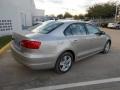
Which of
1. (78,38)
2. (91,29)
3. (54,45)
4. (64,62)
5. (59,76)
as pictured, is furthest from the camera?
(91,29)

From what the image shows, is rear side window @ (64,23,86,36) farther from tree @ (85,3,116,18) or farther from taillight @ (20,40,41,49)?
tree @ (85,3,116,18)

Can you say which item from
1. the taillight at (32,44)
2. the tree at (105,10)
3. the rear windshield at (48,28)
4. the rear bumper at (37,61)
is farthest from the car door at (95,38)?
the tree at (105,10)

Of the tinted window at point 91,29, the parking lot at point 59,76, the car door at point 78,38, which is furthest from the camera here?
the tinted window at point 91,29

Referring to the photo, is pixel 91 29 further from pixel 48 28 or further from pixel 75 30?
pixel 48 28

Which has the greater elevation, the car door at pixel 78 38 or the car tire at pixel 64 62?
the car door at pixel 78 38

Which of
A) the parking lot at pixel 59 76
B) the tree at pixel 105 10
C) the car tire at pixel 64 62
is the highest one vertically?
the tree at pixel 105 10

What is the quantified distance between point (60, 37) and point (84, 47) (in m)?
1.26

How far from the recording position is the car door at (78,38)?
4934mm

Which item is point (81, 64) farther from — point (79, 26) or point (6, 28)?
point (6, 28)

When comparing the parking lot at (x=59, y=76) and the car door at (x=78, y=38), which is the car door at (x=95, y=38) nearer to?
the car door at (x=78, y=38)

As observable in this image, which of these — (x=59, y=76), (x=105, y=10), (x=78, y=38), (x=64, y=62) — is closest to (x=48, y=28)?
(x=78, y=38)

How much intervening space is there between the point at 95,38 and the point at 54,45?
231cm

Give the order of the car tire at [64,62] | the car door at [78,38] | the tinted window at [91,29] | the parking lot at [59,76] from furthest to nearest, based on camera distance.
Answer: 1. the tinted window at [91,29]
2. the car door at [78,38]
3. the car tire at [64,62]
4. the parking lot at [59,76]

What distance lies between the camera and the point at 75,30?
205 inches
